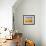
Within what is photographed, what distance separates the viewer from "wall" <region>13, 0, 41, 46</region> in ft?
20.3

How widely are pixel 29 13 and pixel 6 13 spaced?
1.60 meters

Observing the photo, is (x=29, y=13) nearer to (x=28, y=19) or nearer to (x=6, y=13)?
(x=28, y=19)

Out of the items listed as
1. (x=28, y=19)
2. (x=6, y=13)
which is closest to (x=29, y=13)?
(x=28, y=19)

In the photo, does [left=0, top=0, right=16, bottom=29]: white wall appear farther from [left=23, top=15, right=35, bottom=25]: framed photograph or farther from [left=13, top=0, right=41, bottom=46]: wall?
[left=23, top=15, right=35, bottom=25]: framed photograph

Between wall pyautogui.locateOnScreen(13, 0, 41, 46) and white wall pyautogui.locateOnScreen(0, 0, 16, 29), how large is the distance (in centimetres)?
125

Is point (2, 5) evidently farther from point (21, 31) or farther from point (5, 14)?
point (21, 31)

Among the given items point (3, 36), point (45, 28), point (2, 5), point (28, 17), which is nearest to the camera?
point (3, 36)

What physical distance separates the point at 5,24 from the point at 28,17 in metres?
1.59

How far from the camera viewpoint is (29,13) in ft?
20.3

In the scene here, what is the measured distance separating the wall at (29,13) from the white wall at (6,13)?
125 centimetres

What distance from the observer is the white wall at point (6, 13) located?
488 centimetres

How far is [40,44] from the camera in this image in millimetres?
6227

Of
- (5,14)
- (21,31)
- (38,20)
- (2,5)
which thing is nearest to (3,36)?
(5,14)

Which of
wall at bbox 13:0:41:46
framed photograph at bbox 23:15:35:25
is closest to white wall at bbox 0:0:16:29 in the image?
wall at bbox 13:0:41:46
